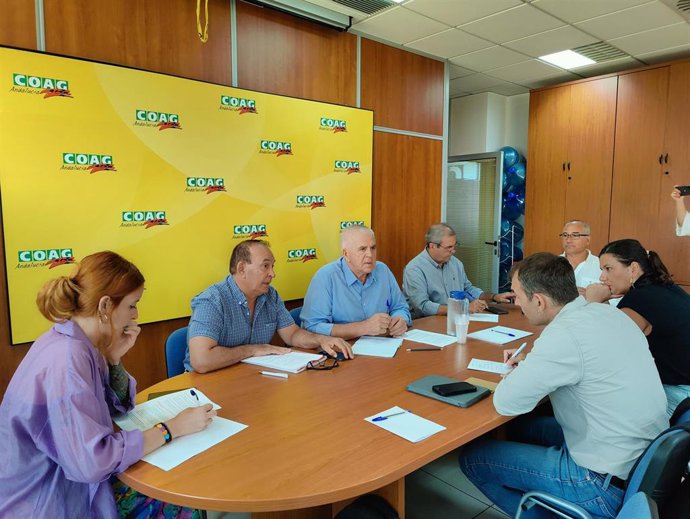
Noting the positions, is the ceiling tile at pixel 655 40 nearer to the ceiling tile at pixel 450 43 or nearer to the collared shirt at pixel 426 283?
the ceiling tile at pixel 450 43

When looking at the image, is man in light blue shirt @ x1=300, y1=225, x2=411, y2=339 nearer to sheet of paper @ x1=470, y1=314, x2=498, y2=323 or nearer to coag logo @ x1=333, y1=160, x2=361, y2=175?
sheet of paper @ x1=470, y1=314, x2=498, y2=323

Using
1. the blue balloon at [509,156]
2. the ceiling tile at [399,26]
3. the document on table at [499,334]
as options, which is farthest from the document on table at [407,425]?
the blue balloon at [509,156]

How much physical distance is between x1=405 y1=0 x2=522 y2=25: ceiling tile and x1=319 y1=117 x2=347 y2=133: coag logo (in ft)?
3.21

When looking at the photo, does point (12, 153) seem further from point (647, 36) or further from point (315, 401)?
point (647, 36)

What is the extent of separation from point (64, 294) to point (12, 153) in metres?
1.56

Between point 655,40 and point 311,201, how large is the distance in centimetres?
333

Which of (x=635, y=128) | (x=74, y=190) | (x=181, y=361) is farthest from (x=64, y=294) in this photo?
(x=635, y=128)

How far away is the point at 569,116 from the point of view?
17.0 feet

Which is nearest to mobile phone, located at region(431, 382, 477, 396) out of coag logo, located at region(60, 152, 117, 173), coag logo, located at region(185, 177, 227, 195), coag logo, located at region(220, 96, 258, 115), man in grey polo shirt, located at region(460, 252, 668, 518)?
man in grey polo shirt, located at region(460, 252, 668, 518)

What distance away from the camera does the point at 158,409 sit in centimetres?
162

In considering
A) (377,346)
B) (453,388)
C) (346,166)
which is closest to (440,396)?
(453,388)

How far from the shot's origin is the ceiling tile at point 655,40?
3900 mm

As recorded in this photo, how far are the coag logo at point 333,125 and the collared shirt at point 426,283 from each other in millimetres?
1258

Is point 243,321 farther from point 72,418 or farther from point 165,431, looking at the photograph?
point 72,418
